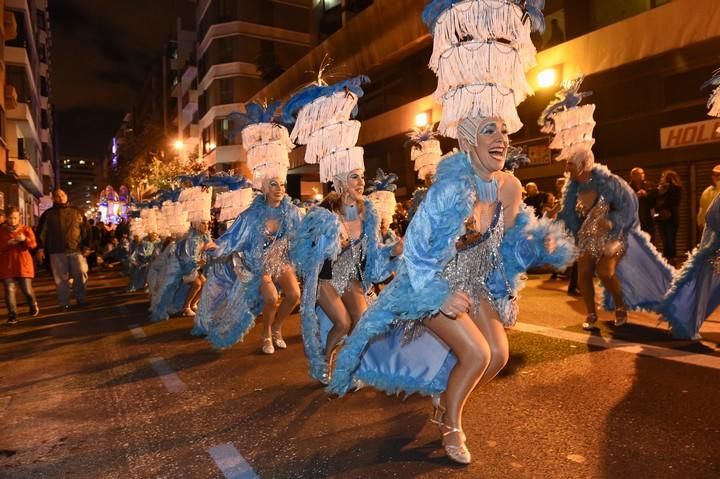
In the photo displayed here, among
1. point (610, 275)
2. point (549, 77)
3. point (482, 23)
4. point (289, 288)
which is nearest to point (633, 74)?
point (549, 77)

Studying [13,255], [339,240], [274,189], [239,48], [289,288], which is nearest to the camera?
[339,240]

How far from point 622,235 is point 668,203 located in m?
4.21

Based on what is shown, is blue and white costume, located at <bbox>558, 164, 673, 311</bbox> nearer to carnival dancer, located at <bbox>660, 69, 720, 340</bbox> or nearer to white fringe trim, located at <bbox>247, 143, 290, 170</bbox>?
carnival dancer, located at <bbox>660, 69, 720, 340</bbox>

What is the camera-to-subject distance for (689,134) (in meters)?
12.7

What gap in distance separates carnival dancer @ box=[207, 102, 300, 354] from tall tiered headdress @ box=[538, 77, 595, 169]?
3017 mm

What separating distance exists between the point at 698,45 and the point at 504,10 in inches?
398

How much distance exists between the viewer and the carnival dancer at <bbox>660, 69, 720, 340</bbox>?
5887 mm

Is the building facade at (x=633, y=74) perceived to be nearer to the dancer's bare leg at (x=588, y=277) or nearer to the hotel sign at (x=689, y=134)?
the hotel sign at (x=689, y=134)

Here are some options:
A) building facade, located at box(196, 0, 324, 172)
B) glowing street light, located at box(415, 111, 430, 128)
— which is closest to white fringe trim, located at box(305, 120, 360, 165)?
glowing street light, located at box(415, 111, 430, 128)

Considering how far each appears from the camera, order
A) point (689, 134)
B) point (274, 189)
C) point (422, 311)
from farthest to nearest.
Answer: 1. point (689, 134)
2. point (274, 189)
3. point (422, 311)

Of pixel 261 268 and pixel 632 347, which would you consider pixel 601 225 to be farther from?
pixel 261 268

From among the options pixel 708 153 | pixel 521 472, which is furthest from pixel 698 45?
pixel 521 472

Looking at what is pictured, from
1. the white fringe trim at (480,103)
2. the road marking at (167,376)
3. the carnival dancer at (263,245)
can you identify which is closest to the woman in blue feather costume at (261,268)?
the carnival dancer at (263,245)

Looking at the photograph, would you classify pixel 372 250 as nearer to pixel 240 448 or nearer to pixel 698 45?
pixel 240 448
